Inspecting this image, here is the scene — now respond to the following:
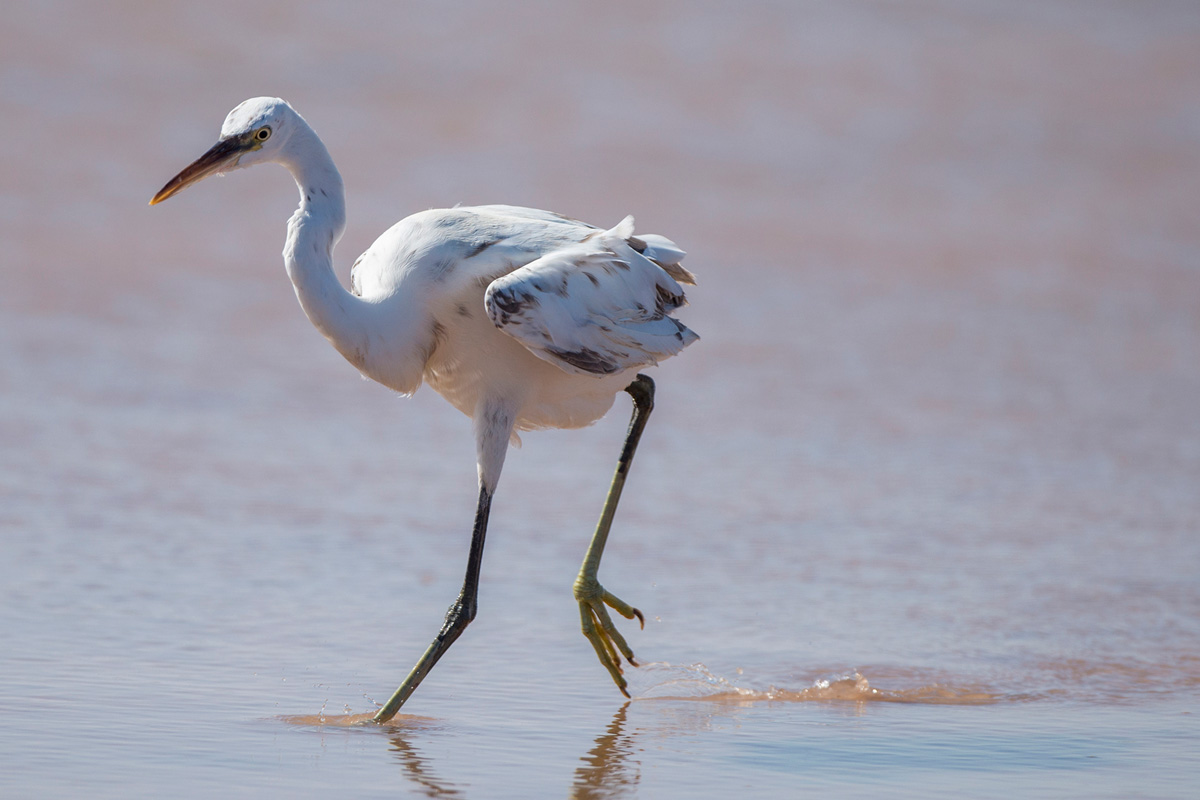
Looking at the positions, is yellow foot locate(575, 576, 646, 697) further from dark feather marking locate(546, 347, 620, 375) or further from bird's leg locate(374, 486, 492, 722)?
dark feather marking locate(546, 347, 620, 375)

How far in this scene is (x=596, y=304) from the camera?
5.11 meters

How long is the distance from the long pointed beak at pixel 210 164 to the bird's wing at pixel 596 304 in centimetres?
86

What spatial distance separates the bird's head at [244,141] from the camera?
4.69m

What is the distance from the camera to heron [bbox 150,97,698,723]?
4.78 metres

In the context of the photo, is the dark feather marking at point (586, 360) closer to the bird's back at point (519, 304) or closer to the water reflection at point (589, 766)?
the bird's back at point (519, 304)

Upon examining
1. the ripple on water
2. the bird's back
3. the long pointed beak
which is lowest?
the ripple on water

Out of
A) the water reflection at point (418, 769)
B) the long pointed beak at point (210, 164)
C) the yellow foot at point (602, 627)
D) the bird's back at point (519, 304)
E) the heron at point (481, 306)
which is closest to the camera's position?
the water reflection at point (418, 769)

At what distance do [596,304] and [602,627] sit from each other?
1.14 meters

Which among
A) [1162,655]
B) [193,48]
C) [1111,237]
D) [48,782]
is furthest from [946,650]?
[193,48]

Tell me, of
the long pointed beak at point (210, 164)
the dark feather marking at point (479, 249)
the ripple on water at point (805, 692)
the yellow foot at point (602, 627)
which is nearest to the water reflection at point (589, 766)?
the yellow foot at point (602, 627)

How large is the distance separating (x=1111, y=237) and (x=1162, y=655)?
33.1ft

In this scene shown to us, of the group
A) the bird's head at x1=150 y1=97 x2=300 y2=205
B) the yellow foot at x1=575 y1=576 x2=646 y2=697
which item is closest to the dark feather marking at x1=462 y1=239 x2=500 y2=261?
the bird's head at x1=150 y1=97 x2=300 y2=205

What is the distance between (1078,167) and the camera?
17.3m

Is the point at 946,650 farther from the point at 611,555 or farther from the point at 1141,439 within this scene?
the point at 1141,439
